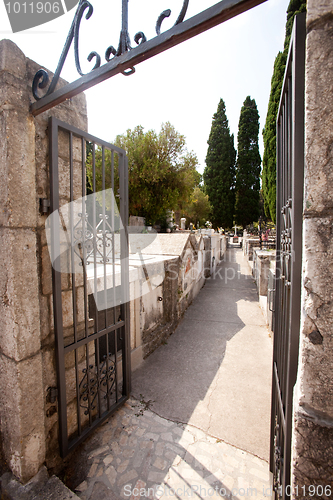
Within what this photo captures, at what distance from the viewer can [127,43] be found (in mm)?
1413

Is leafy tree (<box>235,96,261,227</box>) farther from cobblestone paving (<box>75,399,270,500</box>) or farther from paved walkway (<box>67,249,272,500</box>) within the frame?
cobblestone paving (<box>75,399,270,500</box>)

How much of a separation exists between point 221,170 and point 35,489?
2776 centimetres

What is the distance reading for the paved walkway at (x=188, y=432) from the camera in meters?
2.01

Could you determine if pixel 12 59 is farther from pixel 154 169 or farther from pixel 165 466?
pixel 154 169

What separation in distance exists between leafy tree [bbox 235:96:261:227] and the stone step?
91.2ft

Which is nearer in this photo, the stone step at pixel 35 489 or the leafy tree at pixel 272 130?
the stone step at pixel 35 489

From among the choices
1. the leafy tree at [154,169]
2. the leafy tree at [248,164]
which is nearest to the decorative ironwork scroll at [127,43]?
the leafy tree at [154,169]

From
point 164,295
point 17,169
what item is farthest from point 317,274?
point 164,295

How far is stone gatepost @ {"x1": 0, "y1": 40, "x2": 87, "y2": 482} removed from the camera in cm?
170

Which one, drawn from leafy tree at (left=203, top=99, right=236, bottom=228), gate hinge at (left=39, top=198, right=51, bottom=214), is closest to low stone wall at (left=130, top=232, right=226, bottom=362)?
gate hinge at (left=39, top=198, right=51, bottom=214)

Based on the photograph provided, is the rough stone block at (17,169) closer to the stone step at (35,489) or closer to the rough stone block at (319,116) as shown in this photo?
the rough stone block at (319,116)

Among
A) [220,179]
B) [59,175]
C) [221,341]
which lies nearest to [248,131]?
[220,179]

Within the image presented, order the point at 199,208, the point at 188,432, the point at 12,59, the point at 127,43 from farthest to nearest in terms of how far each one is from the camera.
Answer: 1. the point at 199,208
2. the point at 188,432
3. the point at 12,59
4. the point at 127,43

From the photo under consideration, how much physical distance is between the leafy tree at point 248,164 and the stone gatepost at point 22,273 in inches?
1072
